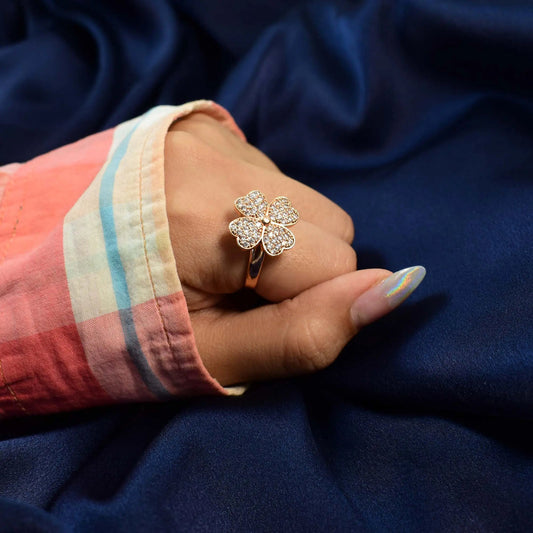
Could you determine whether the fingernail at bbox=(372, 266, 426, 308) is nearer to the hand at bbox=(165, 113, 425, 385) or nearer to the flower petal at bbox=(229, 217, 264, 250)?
the hand at bbox=(165, 113, 425, 385)

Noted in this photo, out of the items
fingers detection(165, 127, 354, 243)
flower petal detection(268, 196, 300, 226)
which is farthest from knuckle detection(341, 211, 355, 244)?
flower petal detection(268, 196, 300, 226)

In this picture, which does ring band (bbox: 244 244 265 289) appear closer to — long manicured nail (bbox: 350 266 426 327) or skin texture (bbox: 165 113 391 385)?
skin texture (bbox: 165 113 391 385)

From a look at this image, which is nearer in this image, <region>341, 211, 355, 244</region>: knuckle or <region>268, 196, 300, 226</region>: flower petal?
<region>268, 196, 300, 226</region>: flower petal

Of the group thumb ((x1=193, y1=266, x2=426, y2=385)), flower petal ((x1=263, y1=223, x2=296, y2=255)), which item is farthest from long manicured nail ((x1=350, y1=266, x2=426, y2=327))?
flower petal ((x1=263, y1=223, x2=296, y2=255))

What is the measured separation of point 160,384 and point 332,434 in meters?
0.22

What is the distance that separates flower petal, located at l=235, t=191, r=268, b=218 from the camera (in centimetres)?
56

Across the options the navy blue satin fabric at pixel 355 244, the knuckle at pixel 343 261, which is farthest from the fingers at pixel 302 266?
the navy blue satin fabric at pixel 355 244

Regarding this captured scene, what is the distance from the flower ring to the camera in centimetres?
54

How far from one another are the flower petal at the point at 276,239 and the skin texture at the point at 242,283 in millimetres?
21

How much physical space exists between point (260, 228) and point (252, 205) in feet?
0.13

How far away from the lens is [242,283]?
1.92ft

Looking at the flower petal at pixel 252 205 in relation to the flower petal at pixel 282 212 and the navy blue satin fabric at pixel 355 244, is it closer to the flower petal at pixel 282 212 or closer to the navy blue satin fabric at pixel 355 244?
the flower petal at pixel 282 212

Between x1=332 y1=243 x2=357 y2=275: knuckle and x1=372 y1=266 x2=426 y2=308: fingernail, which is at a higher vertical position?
x1=372 y1=266 x2=426 y2=308: fingernail

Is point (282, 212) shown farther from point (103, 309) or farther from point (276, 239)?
point (103, 309)
